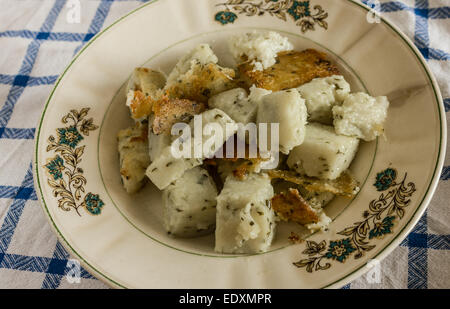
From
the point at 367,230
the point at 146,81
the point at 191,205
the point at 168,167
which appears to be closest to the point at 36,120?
the point at 146,81

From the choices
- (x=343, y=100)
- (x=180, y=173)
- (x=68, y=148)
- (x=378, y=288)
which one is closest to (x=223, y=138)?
(x=180, y=173)

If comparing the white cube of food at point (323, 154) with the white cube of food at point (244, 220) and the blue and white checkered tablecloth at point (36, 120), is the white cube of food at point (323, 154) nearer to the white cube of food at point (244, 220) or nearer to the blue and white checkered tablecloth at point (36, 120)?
the white cube of food at point (244, 220)

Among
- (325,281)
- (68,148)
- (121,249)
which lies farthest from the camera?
(68,148)

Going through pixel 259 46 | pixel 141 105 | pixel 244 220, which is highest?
pixel 259 46

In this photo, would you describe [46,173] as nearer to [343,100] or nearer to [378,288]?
[343,100]

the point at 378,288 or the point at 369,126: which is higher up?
the point at 369,126

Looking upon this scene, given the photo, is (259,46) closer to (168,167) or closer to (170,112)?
(170,112)
